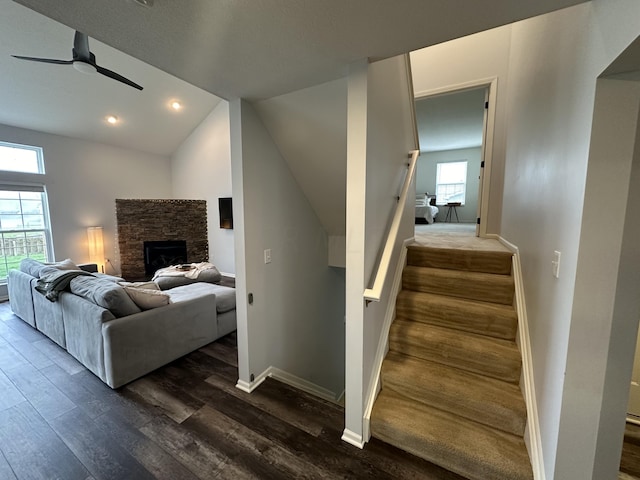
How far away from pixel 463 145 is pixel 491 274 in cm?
592

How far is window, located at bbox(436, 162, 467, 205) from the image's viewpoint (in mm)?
7445

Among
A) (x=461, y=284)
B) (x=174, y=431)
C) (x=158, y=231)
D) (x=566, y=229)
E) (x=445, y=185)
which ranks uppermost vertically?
(x=445, y=185)

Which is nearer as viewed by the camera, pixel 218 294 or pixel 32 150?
pixel 218 294

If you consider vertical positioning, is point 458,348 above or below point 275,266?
below

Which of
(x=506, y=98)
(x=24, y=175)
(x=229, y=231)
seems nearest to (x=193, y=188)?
(x=229, y=231)

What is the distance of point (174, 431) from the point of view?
→ 175 cm

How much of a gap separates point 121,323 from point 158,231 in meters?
4.81

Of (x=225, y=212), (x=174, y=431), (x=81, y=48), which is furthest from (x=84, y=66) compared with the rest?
(x=225, y=212)

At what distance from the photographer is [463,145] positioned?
6934 mm

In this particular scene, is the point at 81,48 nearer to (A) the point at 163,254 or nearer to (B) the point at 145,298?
(B) the point at 145,298

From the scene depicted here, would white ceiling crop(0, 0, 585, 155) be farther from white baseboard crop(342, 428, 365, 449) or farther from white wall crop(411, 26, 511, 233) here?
white wall crop(411, 26, 511, 233)

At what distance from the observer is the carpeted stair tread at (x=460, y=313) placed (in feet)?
6.24

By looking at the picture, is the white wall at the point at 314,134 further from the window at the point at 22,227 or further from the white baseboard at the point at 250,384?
the window at the point at 22,227

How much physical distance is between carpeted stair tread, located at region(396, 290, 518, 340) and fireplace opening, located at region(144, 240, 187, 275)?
5747 millimetres
